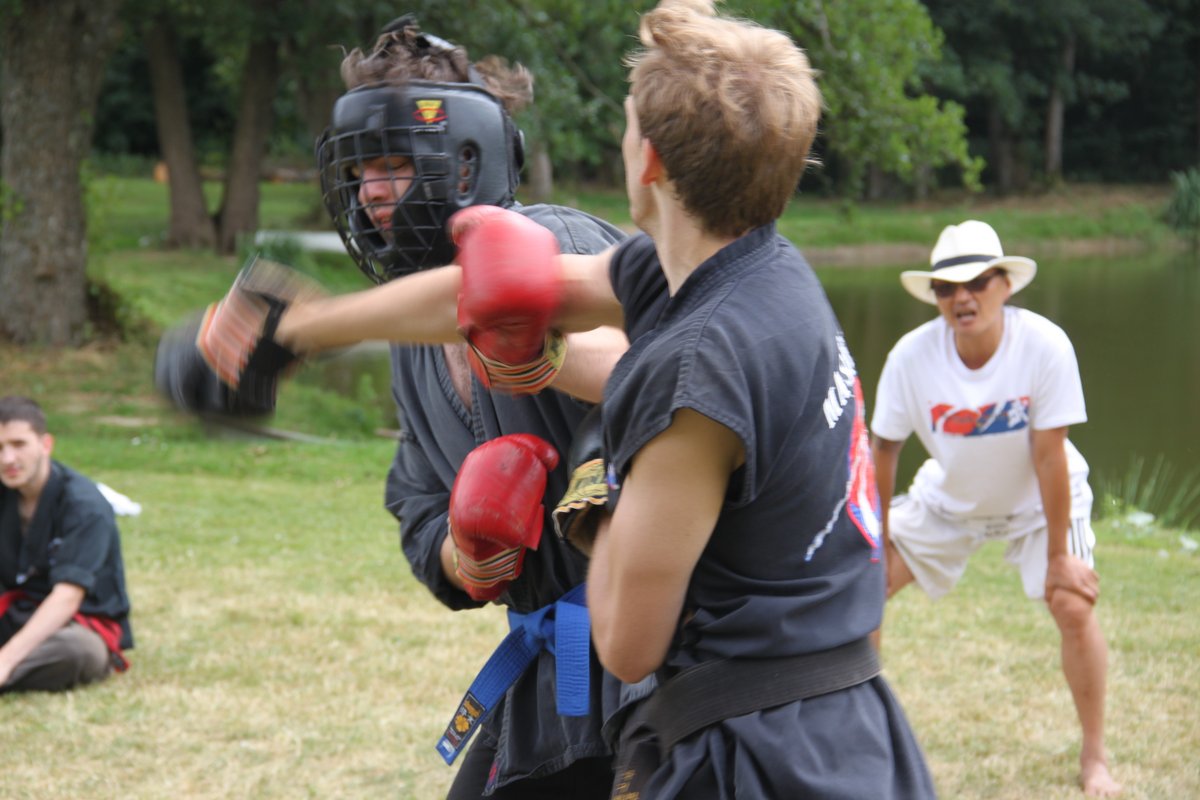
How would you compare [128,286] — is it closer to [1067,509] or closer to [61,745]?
[61,745]

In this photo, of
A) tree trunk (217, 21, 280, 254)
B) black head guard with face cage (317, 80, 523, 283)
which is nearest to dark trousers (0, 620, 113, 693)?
black head guard with face cage (317, 80, 523, 283)

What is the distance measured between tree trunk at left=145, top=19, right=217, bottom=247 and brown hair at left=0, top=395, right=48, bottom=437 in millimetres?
18160

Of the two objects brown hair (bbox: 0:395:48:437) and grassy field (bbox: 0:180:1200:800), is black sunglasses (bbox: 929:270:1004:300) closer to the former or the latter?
grassy field (bbox: 0:180:1200:800)

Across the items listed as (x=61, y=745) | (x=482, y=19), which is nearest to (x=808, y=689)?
(x=61, y=745)

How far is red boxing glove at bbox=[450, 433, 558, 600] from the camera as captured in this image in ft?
7.66

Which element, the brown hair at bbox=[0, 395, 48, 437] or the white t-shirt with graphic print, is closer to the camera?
the white t-shirt with graphic print

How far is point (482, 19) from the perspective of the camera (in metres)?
14.5

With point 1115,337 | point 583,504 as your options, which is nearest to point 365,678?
point 583,504

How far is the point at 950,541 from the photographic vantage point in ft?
17.7

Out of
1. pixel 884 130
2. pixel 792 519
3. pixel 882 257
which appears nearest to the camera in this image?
pixel 792 519

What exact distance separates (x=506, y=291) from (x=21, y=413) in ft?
14.2

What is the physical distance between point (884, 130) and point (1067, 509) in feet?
30.9

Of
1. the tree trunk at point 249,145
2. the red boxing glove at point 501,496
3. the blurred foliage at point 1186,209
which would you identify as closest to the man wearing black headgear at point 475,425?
the red boxing glove at point 501,496

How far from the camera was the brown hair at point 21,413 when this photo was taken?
5.65 meters
